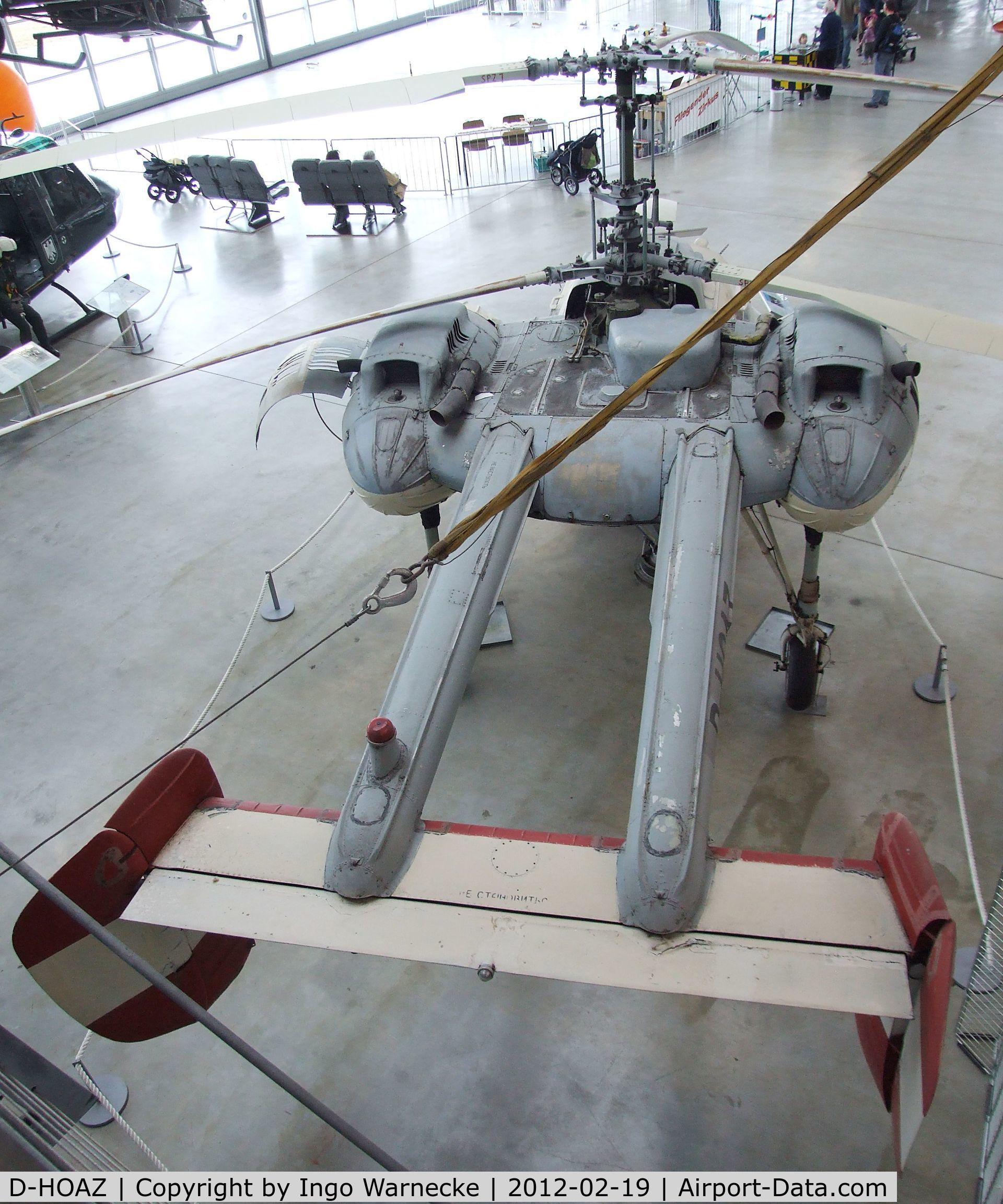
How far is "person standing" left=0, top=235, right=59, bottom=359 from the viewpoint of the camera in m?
14.8

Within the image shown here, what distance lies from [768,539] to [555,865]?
482cm

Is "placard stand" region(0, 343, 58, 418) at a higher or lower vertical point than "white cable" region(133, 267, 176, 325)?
higher

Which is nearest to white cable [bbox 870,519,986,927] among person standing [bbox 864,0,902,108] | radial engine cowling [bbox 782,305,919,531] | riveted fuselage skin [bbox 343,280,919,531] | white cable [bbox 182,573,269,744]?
radial engine cowling [bbox 782,305,919,531]

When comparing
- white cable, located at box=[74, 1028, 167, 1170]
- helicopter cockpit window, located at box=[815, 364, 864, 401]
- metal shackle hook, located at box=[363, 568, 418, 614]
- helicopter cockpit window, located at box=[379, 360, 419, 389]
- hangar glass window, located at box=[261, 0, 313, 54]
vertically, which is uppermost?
hangar glass window, located at box=[261, 0, 313, 54]

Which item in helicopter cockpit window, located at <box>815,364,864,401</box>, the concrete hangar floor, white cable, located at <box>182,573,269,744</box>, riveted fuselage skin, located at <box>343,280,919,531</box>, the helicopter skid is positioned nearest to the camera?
the helicopter skid

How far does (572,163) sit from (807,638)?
627 inches

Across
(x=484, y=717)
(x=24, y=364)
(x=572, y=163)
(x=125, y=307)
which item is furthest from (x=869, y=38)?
(x=484, y=717)

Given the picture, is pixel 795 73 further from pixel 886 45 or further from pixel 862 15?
pixel 862 15

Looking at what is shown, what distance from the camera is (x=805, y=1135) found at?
572 centimetres

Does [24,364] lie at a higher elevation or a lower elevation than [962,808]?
higher

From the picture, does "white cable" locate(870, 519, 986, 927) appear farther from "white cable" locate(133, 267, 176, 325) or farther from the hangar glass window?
the hangar glass window

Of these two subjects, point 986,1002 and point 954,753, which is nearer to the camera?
point 986,1002

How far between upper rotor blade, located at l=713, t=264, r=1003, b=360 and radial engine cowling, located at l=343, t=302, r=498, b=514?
2761 mm

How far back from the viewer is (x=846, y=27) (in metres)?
27.0
